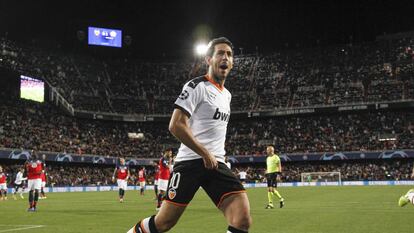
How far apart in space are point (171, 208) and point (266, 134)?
60.0 m

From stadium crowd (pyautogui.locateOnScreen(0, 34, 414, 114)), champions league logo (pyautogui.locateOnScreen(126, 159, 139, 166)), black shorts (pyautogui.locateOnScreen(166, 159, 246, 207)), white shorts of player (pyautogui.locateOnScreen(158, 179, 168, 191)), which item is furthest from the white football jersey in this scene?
champions league logo (pyautogui.locateOnScreen(126, 159, 139, 166))

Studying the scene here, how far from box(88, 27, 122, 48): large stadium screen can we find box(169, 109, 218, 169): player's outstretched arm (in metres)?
63.3

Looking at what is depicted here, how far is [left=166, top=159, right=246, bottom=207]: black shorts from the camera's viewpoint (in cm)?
A: 536

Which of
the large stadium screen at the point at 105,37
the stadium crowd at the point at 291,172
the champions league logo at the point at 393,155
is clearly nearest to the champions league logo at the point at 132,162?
the stadium crowd at the point at 291,172

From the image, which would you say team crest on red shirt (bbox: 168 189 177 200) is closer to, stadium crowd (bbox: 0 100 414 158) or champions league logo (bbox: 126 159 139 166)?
stadium crowd (bbox: 0 100 414 158)

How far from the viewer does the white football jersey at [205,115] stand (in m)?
5.33

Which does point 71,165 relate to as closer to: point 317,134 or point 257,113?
point 257,113

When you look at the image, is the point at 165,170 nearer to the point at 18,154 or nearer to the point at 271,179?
the point at 271,179

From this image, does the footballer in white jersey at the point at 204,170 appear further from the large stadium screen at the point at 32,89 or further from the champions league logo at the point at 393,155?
the champions league logo at the point at 393,155

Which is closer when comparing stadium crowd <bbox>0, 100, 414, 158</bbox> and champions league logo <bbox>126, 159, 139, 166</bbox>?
stadium crowd <bbox>0, 100, 414, 158</bbox>

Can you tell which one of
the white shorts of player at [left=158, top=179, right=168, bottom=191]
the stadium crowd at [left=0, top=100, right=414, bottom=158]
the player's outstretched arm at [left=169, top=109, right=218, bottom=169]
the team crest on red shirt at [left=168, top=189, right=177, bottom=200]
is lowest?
the white shorts of player at [left=158, top=179, right=168, bottom=191]

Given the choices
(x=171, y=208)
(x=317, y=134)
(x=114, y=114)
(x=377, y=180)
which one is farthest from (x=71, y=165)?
(x=171, y=208)

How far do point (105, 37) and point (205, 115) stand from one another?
2530 inches

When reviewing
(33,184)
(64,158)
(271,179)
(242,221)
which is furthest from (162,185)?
(64,158)
